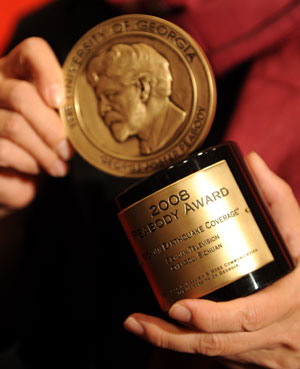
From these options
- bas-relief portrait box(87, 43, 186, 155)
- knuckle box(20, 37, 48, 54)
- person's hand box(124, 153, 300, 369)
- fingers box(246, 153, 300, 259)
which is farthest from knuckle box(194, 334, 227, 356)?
knuckle box(20, 37, 48, 54)

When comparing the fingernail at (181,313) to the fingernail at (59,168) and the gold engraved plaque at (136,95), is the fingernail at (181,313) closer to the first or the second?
the gold engraved plaque at (136,95)

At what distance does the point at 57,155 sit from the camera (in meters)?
0.68

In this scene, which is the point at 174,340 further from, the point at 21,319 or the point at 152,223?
the point at 21,319

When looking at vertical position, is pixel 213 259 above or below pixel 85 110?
below

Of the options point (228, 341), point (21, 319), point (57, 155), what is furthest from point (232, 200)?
point (21, 319)

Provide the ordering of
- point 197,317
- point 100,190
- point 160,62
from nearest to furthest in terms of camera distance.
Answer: point 197,317, point 160,62, point 100,190

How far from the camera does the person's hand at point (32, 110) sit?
60 cm

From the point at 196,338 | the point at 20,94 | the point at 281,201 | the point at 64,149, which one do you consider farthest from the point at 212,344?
the point at 20,94

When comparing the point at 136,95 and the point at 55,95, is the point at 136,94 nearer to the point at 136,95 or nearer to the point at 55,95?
the point at 136,95

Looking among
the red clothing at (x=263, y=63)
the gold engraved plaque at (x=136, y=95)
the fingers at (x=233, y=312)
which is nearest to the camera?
the fingers at (x=233, y=312)

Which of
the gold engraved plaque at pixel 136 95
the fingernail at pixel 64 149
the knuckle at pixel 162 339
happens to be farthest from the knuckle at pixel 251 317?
the fingernail at pixel 64 149

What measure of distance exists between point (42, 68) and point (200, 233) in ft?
1.27

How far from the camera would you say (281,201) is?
1.94 feet

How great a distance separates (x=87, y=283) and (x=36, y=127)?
0.51 m
